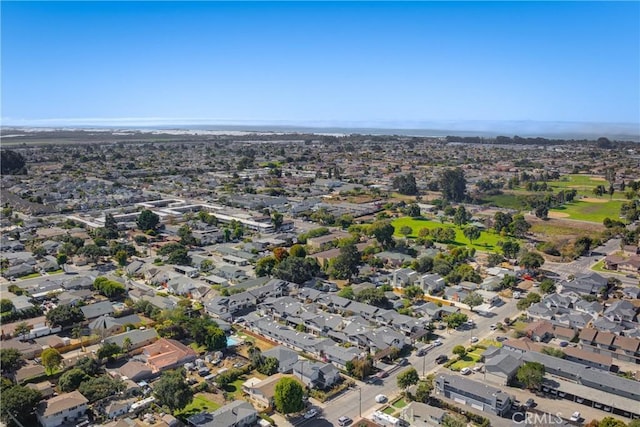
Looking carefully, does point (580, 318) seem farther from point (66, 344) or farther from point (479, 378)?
point (66, 344)

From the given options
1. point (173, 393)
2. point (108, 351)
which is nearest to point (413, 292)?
point (173, 393)

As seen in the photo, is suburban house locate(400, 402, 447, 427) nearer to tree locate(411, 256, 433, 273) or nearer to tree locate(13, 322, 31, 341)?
tree locate(411, 256, 433, 273)

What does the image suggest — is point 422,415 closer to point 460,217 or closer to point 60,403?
point 60,403

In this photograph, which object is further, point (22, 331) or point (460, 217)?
point (460, 217)

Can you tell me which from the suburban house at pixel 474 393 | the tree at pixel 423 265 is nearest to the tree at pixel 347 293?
the tree at pixel 423 265

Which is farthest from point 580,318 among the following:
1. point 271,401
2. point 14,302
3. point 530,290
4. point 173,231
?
point 173,231

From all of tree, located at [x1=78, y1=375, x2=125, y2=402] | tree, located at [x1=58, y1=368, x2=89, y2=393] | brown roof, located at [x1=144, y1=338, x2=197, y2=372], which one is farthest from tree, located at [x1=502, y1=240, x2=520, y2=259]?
tree, located at [x1=58, y1=368, x2=89, y2=393]
